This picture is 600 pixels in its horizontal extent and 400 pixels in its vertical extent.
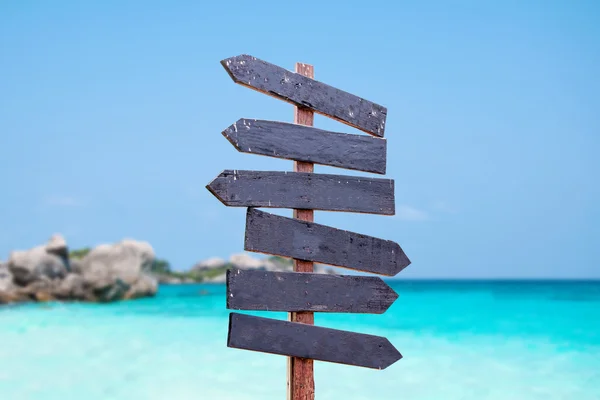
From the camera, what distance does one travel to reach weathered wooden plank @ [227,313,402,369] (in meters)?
4.07

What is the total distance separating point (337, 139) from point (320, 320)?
13.3m

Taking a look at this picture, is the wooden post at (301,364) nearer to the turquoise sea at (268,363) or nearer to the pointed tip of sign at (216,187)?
the pointed tip of sign at (216,187)

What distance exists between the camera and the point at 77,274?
890 inches

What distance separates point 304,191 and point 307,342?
38.3 inches

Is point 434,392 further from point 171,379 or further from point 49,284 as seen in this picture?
point 49,284

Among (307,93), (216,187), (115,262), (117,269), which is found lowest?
(216,187)

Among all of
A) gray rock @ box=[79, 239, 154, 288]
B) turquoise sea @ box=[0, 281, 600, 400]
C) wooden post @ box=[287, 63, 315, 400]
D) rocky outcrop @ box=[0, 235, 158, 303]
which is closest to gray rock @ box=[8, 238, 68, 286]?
rocky outcrop @ box=[0, 235, 158, 303]

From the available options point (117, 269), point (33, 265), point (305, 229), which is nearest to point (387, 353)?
point (305, 229)

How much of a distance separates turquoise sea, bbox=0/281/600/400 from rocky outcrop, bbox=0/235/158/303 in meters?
4.90

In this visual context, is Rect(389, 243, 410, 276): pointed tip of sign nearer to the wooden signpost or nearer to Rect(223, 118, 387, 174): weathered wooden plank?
the wooden signpost

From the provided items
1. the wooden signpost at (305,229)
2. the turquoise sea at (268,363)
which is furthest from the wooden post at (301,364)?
the turquoise sea at (268,363)

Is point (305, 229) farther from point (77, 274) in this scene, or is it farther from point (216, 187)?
point (77, 274)

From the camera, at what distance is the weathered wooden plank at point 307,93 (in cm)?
415

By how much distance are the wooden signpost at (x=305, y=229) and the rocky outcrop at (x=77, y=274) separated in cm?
1902
